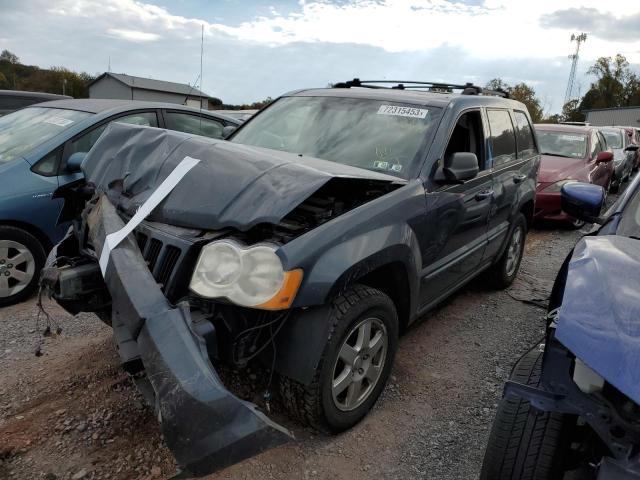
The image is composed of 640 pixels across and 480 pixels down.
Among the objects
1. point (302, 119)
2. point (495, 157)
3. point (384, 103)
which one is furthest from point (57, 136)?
point (495, 157)

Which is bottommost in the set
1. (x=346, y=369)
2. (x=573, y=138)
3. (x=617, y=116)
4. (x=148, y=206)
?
(x=346, y=369)

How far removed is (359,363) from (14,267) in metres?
3.07

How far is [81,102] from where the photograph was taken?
17.1 feet

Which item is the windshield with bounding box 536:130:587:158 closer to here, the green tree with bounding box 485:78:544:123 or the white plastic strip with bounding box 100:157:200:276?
the white plastic strip with bounding box 100:157:200:276

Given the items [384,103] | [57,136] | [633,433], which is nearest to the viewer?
[633,433]

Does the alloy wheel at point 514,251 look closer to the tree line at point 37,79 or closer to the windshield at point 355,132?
the windshield at point 355,132

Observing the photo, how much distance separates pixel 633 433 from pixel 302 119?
9.57 ft

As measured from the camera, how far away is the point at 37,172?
13.6ft

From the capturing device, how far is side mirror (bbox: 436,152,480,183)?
9.91ft

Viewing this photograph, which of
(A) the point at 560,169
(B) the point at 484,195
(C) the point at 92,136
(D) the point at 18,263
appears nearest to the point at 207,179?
(B) the point at 484,195

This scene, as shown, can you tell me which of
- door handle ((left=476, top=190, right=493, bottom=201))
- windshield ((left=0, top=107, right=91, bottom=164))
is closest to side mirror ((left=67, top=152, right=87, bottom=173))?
windshield ((left=0, top=107, right=91, bottom=164))

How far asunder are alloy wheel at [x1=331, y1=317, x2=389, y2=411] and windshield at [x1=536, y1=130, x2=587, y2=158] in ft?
23.6

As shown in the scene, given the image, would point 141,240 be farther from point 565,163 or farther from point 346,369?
point 565,163

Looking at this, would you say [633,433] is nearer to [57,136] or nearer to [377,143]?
[377,143]
